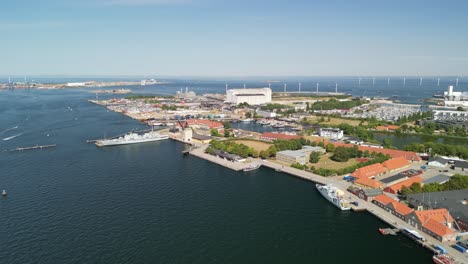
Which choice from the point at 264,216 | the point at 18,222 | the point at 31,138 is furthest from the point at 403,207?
the point at 31,138

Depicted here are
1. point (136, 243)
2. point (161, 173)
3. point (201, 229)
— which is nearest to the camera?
point (136, 243)

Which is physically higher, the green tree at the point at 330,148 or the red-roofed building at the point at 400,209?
the green tree at the point at 330,148

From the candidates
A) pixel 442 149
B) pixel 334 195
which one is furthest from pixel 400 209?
pixel 442 149

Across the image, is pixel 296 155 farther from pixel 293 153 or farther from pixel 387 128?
pixel 387 128

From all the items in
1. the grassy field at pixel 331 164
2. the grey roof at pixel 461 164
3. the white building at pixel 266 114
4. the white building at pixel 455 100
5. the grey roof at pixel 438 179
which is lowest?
the grassy field at pixel 331 164

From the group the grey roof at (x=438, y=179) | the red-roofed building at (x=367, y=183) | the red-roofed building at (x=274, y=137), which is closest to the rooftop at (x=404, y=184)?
the grey roof at (x=438, y=179)

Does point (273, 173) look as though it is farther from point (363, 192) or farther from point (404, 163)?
point (404, 163)

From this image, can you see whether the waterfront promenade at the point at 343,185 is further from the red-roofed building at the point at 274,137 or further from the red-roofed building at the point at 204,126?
the red-roofed building at the point at 204,126
